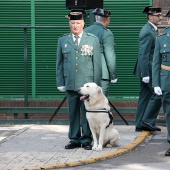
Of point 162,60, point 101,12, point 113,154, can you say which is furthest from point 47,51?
point 113,154

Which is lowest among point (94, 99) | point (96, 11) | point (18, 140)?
point (18, 140)

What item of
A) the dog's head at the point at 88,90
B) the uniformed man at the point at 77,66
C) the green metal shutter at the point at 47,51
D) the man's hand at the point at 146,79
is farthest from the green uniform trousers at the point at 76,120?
the green metal shutter at the point at 47,51

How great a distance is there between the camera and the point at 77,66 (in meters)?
12.5

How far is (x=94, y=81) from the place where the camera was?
12531 mm

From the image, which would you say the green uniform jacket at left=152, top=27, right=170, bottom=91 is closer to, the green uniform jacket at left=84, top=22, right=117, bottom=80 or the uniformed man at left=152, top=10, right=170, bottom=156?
the uniformed man at left=152, top=10, right=170, bottom=156

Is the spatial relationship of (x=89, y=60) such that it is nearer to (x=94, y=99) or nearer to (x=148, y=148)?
(x=94, y=99)

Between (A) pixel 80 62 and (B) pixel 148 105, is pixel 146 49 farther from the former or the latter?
(A) pixel 80 62

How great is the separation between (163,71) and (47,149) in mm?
2067

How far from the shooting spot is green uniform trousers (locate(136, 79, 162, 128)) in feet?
46.5

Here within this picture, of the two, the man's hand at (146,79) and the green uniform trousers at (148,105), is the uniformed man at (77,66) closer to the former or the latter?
the man's hand at (146,79)

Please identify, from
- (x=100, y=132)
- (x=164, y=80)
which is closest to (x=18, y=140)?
(x=100, y=132)

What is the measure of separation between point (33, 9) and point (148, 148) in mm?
5119

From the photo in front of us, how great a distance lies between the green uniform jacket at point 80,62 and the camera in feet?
41.0

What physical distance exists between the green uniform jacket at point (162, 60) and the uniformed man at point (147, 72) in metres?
1.63
